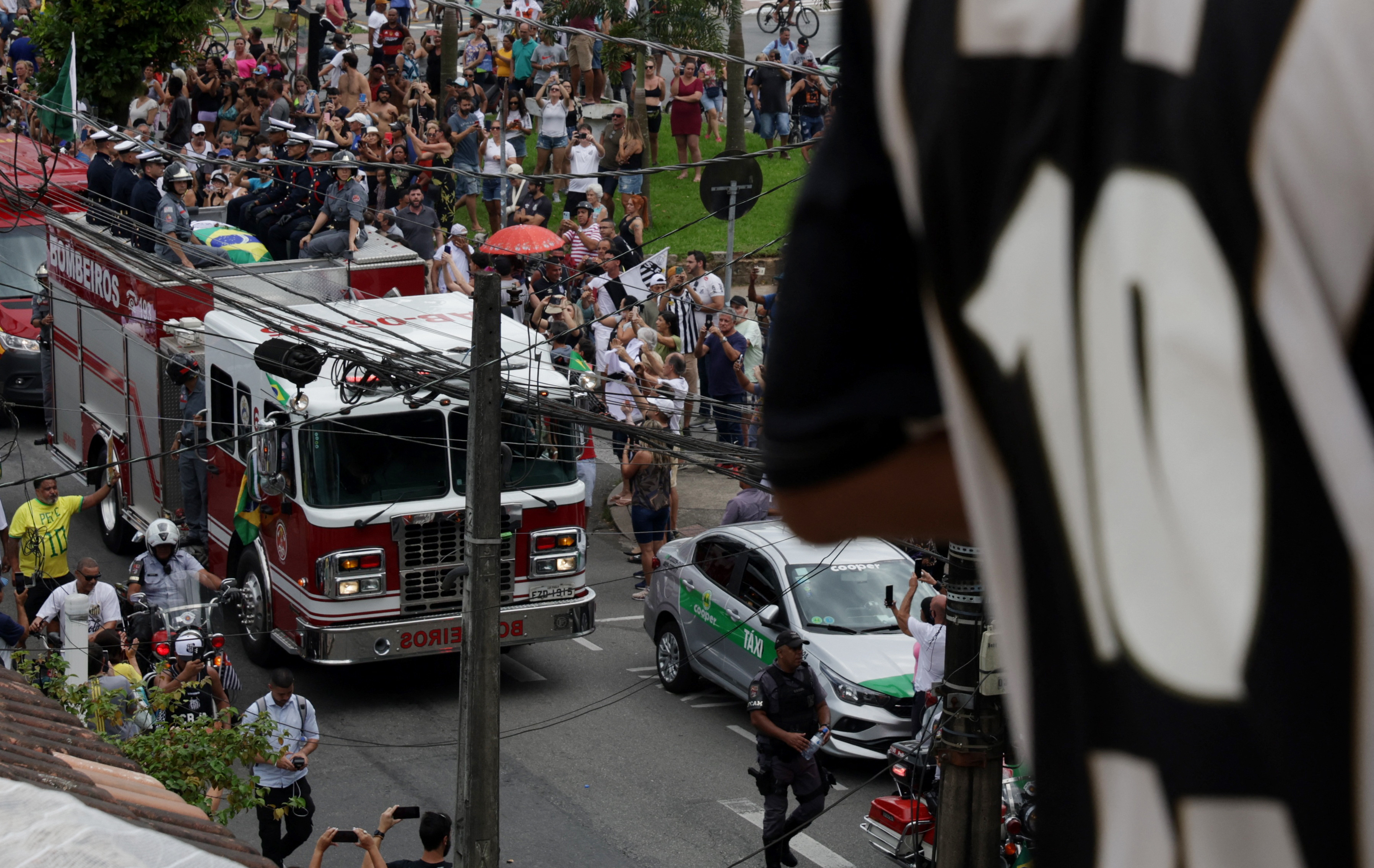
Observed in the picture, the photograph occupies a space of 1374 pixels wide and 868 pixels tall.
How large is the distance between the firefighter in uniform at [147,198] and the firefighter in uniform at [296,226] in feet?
4.47

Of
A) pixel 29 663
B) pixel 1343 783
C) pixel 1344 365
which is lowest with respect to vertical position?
pixel 29 663

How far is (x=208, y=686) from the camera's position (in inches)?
484

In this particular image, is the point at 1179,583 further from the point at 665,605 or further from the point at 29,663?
the point at 665,605

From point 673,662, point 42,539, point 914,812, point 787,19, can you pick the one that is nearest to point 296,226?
point 42,539

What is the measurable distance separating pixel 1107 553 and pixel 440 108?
93.2ft

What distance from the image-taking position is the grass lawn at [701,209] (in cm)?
2556

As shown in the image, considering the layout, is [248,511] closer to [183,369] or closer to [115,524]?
[183,369]

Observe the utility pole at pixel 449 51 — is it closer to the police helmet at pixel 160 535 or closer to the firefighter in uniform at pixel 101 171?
the firefighter in uniform at pixel 101 171

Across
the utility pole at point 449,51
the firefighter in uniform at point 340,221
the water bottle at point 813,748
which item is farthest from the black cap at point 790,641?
the utility pole at point 449,51

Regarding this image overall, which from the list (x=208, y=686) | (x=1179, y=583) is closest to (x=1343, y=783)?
(x=1179, y=583)

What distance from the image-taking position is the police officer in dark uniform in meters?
19.6

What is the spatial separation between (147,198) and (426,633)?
23.0ft

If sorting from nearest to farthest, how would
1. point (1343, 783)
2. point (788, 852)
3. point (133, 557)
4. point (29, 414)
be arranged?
point (1343, 783), point (788, 852), point (133, 557), point (29, 414)

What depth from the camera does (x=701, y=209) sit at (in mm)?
27516
